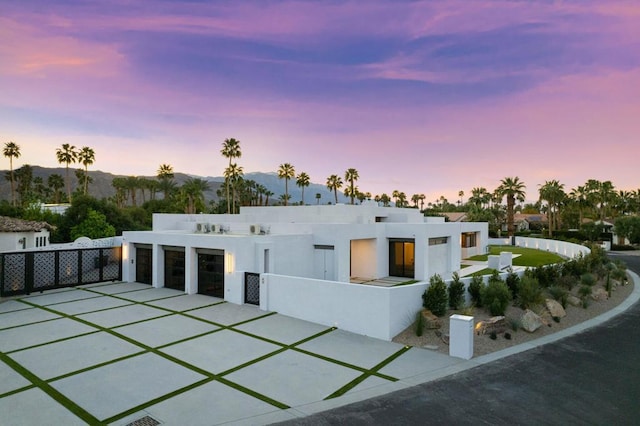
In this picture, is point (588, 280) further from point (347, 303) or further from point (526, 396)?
point (347, 303)

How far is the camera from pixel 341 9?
63.4 ft

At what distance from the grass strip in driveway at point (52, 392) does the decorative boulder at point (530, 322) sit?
12573mm

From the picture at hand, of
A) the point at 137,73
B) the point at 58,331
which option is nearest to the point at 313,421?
the point at 58,331

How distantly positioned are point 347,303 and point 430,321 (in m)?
2.88

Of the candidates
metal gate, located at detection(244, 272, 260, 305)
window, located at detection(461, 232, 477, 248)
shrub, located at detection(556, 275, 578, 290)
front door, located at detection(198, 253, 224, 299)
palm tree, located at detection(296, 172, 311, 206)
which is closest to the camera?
metal gate, located at detection(244, 272, 260, 305)

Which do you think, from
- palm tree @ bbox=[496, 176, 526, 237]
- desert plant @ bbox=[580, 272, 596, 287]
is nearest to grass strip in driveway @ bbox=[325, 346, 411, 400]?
desert plant @ bbox=[580, 272, 596, 287]

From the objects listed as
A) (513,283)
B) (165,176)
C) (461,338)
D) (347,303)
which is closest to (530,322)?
(513,283)

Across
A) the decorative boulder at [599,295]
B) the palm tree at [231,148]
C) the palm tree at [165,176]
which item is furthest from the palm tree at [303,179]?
the decorative boulder at [599,295]

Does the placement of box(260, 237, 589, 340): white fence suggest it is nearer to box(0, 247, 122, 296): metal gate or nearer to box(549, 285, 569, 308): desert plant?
box(549, 285, 569, 308): desert plant

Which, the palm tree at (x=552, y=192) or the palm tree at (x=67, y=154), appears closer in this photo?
the palm tree at (x=552, y=192)

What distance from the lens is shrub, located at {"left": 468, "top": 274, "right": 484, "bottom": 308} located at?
45.1 ft

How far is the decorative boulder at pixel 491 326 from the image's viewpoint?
11.3m

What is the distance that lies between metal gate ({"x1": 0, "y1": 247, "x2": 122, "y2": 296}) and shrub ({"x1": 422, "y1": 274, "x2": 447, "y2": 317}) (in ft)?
63.1

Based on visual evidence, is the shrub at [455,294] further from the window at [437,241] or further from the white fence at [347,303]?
the window at [437,241]
